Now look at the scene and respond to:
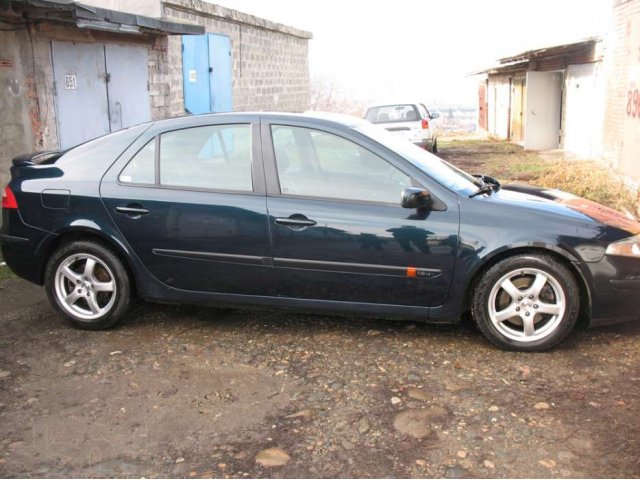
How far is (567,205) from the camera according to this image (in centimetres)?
465

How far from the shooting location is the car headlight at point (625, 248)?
428cm

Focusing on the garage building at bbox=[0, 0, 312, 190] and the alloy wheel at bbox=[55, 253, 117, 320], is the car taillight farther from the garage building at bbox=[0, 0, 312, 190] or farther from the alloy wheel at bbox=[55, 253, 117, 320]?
the garage building at bbox=[0, 0, 312, 190]

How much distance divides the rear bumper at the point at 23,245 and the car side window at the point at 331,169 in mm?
1822

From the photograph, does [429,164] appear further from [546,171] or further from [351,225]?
[546,171]

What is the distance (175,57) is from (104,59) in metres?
2.82

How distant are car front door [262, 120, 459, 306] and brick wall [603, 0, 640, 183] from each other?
26.0 ft

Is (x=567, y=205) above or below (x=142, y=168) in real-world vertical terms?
below

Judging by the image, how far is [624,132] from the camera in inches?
475

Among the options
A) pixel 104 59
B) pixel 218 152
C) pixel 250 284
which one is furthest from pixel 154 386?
pixel 104 59

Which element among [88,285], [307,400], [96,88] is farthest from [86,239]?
[96,88]

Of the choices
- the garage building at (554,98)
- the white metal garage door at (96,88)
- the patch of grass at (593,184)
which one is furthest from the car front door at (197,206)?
the garage building at (554,98)

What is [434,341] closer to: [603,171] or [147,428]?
[147,428]

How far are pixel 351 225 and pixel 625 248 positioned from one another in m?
1.79

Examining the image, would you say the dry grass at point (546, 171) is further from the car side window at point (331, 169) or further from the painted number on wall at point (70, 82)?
the painted number on wall at point (70, 82)
